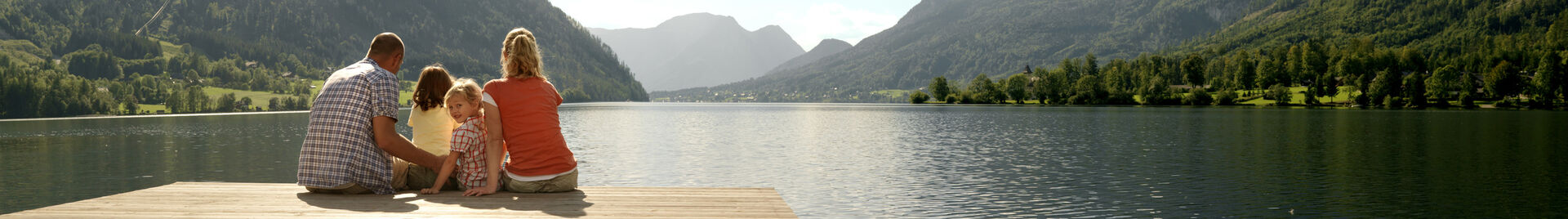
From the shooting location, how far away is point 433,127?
11.2 meters

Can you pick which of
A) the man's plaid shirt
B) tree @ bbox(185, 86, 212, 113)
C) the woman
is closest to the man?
the man's plaid shirt

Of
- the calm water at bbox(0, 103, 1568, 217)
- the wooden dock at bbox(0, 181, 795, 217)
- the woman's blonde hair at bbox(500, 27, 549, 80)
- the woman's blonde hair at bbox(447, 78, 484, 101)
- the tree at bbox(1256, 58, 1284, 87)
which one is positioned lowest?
the calm water at bbox(0, 103, 1568, 217)

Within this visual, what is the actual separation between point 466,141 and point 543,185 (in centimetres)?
102

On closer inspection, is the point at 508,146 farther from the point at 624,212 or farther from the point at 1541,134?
the point at 1541,134

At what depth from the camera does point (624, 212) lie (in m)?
8.77

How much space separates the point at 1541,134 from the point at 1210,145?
90.9 ft

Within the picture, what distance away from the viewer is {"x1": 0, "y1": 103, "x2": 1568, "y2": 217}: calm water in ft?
71.3

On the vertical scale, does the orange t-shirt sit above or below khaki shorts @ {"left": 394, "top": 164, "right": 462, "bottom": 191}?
above

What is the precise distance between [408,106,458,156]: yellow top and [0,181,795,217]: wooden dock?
1162 mm

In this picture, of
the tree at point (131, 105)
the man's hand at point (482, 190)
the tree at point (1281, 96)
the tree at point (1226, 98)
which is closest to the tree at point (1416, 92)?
the tree at point (1281, 96)

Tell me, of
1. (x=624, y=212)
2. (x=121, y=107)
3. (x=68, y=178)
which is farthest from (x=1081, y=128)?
(x=121, y=107)

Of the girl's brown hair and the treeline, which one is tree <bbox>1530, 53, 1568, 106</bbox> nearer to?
the treeline

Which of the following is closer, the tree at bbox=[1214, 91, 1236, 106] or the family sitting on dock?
the family sitting on dock

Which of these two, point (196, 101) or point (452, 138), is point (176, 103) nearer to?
point (196, 101)
